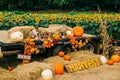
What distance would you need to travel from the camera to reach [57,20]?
1664 centimetres

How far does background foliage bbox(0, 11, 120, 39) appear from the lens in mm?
15234

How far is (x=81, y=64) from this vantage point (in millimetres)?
12156

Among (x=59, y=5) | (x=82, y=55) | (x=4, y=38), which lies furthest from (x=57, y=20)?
(x=59, y=5)

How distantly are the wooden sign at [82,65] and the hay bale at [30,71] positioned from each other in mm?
812

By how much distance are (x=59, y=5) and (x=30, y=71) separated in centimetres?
1334

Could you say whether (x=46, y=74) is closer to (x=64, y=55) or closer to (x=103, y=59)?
(x=64, y=55)

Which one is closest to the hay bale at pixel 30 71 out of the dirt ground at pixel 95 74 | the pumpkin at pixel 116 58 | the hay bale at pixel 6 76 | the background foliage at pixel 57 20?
the hay bale at pixel 6 76

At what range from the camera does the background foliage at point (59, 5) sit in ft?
74.8

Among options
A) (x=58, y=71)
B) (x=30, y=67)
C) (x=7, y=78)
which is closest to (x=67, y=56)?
(x=58, y=71)

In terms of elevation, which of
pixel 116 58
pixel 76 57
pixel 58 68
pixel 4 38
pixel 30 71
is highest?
pixel 4 38

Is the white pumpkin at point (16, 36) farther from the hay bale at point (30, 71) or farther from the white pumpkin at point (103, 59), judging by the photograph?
the white pumpkin at point (103, 59)

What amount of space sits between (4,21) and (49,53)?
3.07 metres

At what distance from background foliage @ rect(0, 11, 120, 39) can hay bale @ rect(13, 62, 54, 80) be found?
4449mm

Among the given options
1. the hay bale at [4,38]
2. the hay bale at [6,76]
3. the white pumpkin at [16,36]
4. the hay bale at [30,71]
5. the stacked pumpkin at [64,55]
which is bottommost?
the stacked pumpkin at [64,55]
